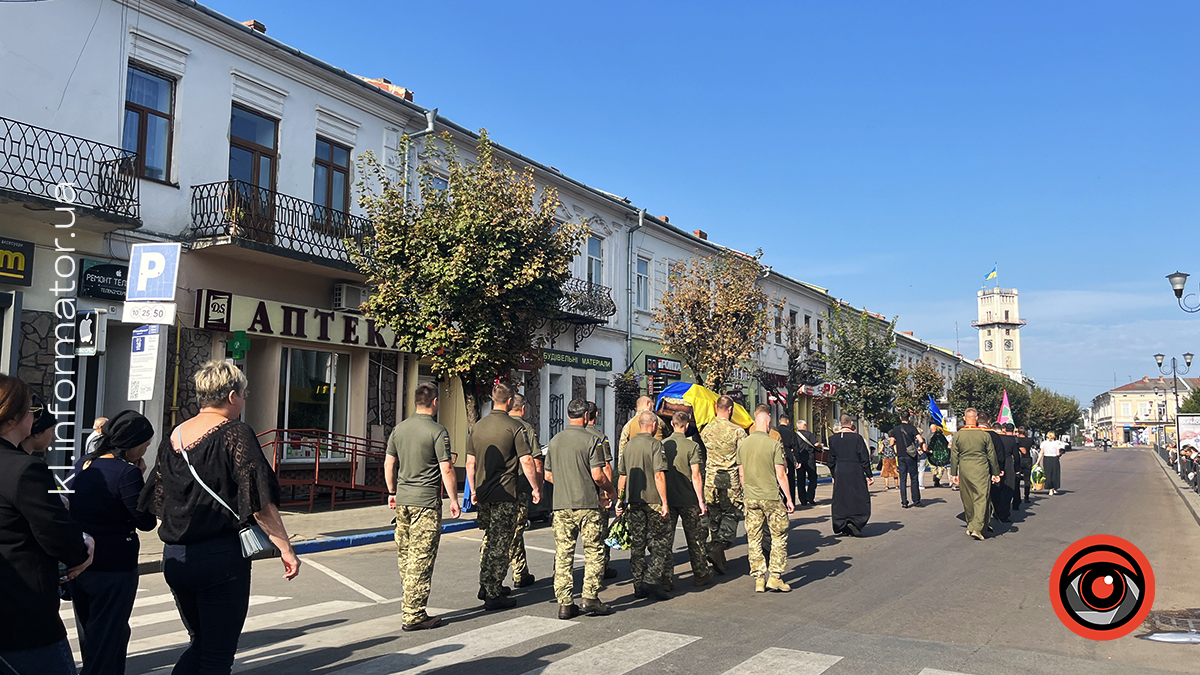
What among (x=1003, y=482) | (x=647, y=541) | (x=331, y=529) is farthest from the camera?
(x=1003, y=482)

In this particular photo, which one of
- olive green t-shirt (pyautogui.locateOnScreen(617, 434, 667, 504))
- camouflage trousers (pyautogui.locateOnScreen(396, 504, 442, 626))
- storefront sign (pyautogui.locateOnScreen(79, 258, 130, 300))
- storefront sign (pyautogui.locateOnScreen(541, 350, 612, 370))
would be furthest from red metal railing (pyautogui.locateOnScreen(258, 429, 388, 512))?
camouflage trousers (pyautogui.locateOnScreen(396, 504, 442, 626))

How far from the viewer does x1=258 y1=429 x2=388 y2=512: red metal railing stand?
15906 millimetres

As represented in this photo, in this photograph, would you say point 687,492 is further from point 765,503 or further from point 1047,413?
point 1047,413

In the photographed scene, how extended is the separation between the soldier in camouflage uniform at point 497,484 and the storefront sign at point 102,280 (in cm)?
839

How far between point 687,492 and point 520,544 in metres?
1.79

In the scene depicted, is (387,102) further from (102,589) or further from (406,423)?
(102,589)

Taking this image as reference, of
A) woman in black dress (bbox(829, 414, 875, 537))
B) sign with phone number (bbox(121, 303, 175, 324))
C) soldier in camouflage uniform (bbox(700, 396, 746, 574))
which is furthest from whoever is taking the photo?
woman in black dress (bbox(829, 414, 875, 537))

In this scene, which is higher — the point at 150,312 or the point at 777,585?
the point at 150,312

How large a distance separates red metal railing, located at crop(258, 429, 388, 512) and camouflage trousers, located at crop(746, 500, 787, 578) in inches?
355

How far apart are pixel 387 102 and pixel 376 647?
15.3 metres

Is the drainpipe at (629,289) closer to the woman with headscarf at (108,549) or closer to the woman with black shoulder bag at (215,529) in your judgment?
the woman with headscarf at (108,549)

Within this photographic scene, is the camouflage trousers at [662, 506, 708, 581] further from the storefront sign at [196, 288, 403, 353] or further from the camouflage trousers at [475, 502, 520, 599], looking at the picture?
the storefront sign at [196, 288, 403, 353]

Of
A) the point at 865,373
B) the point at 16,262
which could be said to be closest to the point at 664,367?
the point at 865,373

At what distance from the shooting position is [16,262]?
12773 millimetres
